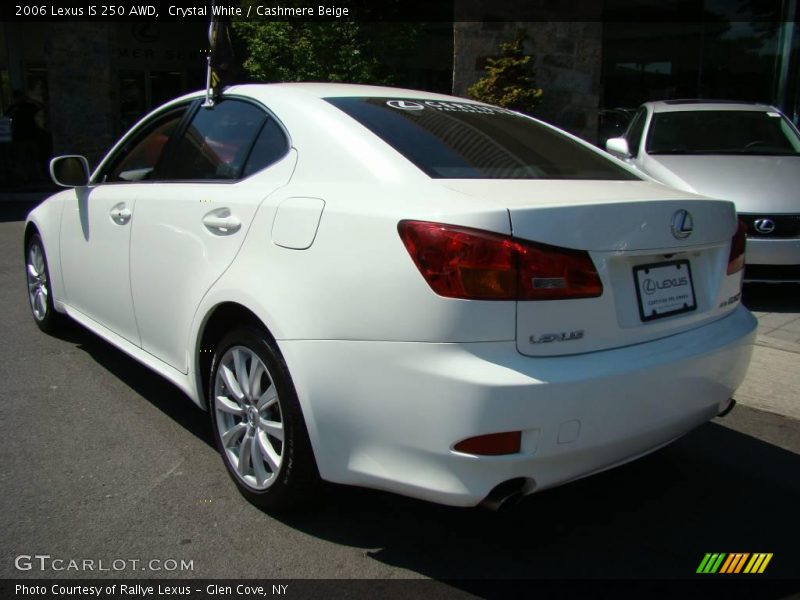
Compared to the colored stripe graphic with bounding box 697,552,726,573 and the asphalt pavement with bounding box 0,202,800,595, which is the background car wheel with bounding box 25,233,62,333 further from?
the colored stripe graphic with bounding box 697,552,726,573

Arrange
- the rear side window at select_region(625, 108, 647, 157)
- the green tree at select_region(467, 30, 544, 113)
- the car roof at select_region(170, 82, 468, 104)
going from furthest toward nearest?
1. the green tree at select_region(467, 30, 544, 113)
2. the rear side window at select_region(625, 108, 647, 157)
3. the car roof at select_region(170, 82, 468, 104)

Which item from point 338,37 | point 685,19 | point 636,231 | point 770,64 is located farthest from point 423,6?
point 636,231

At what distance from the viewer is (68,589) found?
246cm

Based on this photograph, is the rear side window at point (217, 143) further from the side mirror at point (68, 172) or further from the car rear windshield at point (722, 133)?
the car rear windshield at point (722, 133)

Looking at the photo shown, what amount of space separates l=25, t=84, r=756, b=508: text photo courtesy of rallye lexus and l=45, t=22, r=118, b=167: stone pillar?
13716 millimetres

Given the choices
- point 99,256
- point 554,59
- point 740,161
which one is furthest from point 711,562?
point 554,59

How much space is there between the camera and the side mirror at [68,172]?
14.0 ft

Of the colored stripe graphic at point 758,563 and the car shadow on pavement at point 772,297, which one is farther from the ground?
the car shadow on pavement at point 772,297

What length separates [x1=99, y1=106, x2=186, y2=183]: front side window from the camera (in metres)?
3.81

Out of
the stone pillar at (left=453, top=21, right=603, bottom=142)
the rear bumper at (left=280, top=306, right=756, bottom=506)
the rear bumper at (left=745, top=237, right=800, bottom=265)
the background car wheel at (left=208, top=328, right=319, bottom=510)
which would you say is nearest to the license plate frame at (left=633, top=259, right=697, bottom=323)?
the rear bumper at (left=280, top=306, right=756, bottom=506)

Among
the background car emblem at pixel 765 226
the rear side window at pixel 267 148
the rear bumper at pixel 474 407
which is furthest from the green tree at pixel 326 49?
the rear bumper at pixel 474 407

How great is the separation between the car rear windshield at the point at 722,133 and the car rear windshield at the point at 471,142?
4.28 metres

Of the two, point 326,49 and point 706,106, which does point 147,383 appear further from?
point 326,49

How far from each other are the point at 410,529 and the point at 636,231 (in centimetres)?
139
